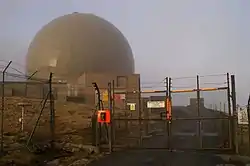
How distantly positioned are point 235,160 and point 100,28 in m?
34.6

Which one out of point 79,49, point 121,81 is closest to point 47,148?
point 121,81

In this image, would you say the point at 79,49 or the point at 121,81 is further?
the point at 79,49

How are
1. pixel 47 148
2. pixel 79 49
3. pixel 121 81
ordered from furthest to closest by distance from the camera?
1. pixel 79 49
2. pixel 121 81
3. pixel 47 148

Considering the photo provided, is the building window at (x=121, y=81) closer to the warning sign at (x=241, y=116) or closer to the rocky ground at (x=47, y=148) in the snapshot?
the rocky ground at (x=47, y=148)

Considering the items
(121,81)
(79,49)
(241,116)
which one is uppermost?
(79,49)

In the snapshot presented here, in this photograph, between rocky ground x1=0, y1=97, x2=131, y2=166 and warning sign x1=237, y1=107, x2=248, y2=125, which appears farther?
warning sign x1=237, y1=107, x2=248, y2=125

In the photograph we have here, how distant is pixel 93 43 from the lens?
4156 cm

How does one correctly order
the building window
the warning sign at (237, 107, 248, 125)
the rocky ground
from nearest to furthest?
the rocky ground < the warning sign at (237, 107, 248, 125) < the building window

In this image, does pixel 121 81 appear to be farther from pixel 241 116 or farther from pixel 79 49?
pixel 241 116

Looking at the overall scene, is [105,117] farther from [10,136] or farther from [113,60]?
[113,60]

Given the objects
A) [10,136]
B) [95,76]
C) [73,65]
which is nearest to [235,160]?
[10,136]

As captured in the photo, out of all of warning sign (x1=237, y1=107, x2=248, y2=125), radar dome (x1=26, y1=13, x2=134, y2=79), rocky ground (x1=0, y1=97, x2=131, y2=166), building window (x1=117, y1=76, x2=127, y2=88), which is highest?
radar dome (x1=26, y1=13, x2=134, y2=79)

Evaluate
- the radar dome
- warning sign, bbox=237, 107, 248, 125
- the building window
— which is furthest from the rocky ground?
the radar dome

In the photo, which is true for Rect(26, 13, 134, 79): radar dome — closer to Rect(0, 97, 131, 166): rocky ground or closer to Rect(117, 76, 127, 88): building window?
Rect(117, 76, 127, 88): building window
